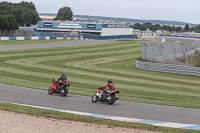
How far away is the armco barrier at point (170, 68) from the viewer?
102 ft

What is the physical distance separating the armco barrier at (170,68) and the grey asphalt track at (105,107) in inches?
569

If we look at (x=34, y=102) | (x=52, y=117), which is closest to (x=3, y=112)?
(x=52, y=117)

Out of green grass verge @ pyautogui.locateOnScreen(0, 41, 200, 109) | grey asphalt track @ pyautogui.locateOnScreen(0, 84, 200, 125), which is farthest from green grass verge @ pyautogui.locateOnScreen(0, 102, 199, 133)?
green grass verge @ pyautogui.locateOnScreen(0, 41, 200, 109)

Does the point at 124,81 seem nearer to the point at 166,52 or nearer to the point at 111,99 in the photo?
the point at 111,99

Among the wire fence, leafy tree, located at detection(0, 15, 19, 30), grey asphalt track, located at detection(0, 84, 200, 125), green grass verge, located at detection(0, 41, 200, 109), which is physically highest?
leafy tree, located at detection(0, 15, 19, 30)

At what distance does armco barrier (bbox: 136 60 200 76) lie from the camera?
31127 mm

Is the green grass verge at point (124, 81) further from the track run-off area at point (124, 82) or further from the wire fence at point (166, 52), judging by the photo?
the wire fence at point (166, 52)

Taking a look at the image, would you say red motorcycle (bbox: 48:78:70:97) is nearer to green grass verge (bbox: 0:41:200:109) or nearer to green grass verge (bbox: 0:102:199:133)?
green grass verge (bbox: 0:41:200:109)

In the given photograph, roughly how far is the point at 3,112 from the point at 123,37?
316 ft

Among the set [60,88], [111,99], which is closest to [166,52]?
[60,88]

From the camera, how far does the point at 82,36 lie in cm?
9538

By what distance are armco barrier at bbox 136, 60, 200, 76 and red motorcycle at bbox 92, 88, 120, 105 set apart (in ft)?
49.8

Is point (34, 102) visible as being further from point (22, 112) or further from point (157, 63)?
point (157, 63)

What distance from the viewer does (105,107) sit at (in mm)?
17016
